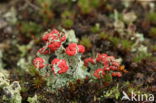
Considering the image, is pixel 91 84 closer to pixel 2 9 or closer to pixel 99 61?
pixel 99 61

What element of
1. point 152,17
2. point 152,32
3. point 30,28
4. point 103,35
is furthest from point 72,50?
point 152,17

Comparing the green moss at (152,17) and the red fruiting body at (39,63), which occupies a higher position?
the green moss at (152,17)

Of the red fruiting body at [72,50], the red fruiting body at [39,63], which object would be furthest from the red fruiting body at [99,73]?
the red fruiting body at [39,63]

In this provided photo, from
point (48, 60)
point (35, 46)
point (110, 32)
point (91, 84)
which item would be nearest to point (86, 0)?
point (110, 32)

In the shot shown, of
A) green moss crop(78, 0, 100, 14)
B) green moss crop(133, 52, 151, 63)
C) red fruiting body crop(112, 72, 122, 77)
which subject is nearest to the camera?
red fruiting body crop(112, 72, 122, 77)

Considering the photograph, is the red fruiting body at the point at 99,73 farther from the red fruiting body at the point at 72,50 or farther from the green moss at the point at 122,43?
the green moss at the point at 122,43

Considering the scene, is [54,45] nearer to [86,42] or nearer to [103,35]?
[86,42]

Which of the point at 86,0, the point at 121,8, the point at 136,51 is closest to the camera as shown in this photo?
the point at 136,51

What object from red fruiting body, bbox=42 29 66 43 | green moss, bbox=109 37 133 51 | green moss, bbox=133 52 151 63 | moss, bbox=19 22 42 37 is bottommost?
green moss, bbox=133 52 151 63

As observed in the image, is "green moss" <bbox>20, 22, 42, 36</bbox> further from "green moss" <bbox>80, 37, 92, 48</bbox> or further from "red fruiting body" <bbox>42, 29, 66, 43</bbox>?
"red fruiting body" <bbox>42, 29, 66, 43</bbox>

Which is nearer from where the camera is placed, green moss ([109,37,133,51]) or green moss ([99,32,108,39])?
green moss ([109,37,133,51])

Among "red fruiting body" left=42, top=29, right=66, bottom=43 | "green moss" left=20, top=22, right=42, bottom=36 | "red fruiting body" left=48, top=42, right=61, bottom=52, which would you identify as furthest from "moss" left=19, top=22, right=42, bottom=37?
"red fruiting body" left=48, top=42, right=61, bottom=52
